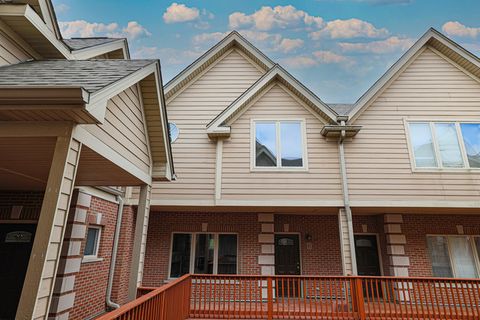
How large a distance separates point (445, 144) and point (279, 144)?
4851mm

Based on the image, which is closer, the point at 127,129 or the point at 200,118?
the point at 127,129

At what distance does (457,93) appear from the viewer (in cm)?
827

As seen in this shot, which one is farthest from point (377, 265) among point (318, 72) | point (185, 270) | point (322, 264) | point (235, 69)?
point (318, 72)

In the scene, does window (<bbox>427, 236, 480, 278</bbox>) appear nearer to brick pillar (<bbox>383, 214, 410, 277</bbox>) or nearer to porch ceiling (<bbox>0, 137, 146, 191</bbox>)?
brick pillar (<bbox>383, 214, 410, 277</bbox>)

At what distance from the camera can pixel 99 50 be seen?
19.7ft

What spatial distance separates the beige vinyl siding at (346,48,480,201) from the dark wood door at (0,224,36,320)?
310 inches

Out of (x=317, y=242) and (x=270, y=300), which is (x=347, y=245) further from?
(x=270, y=300)

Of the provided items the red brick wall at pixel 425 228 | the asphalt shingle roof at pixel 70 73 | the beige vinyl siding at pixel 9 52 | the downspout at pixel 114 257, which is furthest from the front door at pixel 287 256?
the beige vinyl siding at pixel 9 52

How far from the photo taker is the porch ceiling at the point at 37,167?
9.69ft

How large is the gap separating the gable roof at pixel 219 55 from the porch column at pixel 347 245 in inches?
214

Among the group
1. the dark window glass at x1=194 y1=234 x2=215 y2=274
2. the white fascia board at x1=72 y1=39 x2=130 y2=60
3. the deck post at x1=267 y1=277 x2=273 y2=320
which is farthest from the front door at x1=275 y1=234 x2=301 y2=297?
the white fascia board at x1=72 y1=39 x2=130 y2=60

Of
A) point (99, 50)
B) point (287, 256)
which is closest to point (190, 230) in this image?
point (287, 256)

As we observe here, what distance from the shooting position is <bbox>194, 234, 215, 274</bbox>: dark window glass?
8466mm

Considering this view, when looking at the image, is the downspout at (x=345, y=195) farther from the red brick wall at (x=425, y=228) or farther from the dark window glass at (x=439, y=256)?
the dark window glass at (x=439, y=256)
